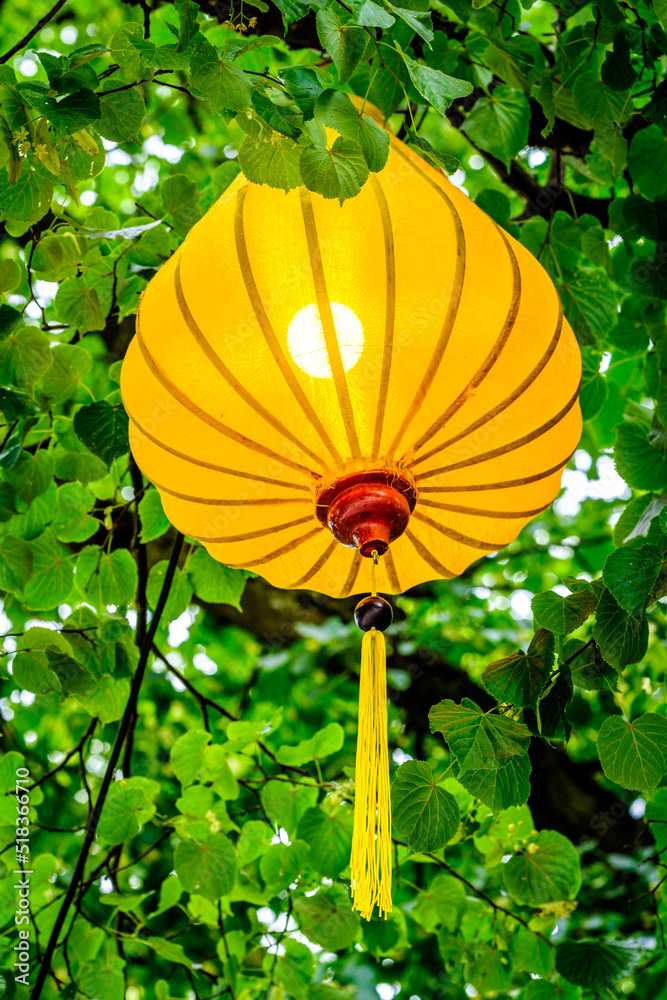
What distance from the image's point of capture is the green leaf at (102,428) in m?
1.95

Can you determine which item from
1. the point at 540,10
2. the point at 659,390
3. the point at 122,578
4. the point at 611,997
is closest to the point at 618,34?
the point at 659,390

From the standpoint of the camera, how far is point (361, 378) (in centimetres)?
124

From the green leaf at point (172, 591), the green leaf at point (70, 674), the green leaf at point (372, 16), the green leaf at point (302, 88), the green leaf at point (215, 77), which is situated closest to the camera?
the green leaf at point (372, 16)

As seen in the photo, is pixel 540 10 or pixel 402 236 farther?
pixel 540 10

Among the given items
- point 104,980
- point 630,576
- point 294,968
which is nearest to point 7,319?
point 630,576

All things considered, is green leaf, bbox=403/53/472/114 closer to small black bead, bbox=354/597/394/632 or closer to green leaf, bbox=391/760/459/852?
small black bead, bbox=354/597/394/632

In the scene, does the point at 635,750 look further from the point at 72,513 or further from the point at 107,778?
the point at 72,513

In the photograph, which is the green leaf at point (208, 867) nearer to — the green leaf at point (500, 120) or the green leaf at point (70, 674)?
the green leaf at point (70, 674)

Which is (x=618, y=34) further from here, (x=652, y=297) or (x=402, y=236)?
(x=402, y=236)

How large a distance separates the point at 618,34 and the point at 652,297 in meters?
0.56

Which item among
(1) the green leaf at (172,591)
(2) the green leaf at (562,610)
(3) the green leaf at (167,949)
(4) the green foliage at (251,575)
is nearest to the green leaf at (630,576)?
(4) the green foliage at (251,575)

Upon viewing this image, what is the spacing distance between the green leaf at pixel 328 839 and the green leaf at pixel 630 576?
3.40 feet

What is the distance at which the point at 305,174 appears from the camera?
1.12 m

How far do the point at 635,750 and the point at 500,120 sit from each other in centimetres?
149
